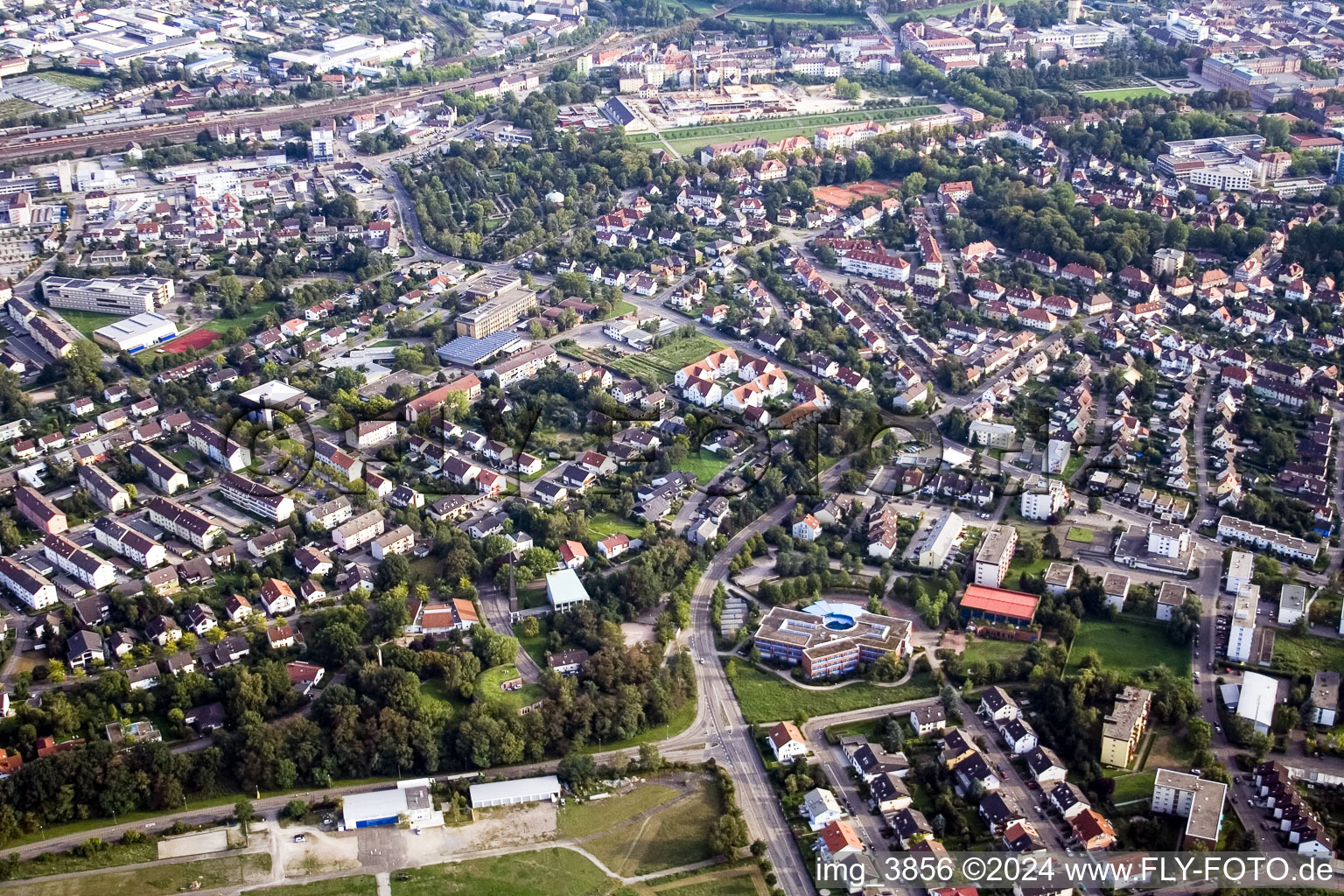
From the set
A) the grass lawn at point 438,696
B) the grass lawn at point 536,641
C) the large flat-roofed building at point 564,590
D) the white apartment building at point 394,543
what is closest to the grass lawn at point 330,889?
the grass lawn at point 438,696

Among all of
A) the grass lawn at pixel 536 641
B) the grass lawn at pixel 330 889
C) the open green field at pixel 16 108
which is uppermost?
the open green field at pixel 16 108

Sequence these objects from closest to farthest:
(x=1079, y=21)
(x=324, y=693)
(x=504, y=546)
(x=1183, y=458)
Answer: (x=324, y=693), (x=504, y=546), (x=1183, y=458), (x=1079, y=21)

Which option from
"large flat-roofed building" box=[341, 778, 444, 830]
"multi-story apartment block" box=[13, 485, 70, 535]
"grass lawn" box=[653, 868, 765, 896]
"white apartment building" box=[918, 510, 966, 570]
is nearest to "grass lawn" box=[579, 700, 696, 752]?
"large flat-roofed building" box=[341, 778, 444, 830]

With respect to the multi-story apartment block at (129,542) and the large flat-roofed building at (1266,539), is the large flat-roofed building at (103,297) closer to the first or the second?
the multi-story apartment block at (129,542)

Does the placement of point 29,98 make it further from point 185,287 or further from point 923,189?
point 923,189

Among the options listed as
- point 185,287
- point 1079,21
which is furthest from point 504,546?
point 1079,21

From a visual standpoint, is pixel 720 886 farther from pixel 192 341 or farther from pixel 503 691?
pixel 192 341
